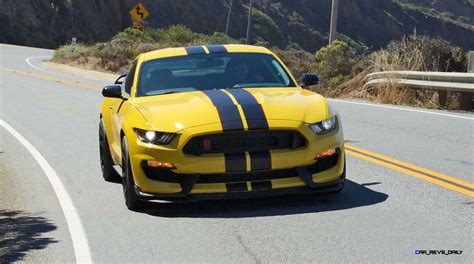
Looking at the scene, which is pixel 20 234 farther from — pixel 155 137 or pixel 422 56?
pixel 422 56

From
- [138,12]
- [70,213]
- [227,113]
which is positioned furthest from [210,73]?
[138,12]

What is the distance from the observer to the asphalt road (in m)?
5.86

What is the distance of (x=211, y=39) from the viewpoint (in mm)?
52781

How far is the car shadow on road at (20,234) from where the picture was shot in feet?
20.6

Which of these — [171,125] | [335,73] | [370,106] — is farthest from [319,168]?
[335,73]

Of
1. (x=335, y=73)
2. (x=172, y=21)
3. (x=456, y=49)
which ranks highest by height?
(x=456, y=49)

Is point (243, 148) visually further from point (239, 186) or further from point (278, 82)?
point (278, 82)

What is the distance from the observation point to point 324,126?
23.7 feet

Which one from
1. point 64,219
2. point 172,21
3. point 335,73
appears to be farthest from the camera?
point 172,21

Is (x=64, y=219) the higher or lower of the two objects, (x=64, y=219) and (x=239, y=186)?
the lower

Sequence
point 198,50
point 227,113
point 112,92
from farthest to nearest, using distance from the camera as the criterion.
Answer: point 198,50
point 112,92
point 227,113

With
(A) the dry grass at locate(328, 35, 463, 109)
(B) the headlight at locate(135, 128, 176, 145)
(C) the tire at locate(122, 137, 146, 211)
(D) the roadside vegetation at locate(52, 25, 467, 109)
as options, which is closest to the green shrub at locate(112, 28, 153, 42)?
(D) the roadside vegetation at locate(52, 25, 467, 109)

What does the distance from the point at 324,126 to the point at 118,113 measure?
2424 millimetres

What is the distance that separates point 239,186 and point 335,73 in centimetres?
1978
